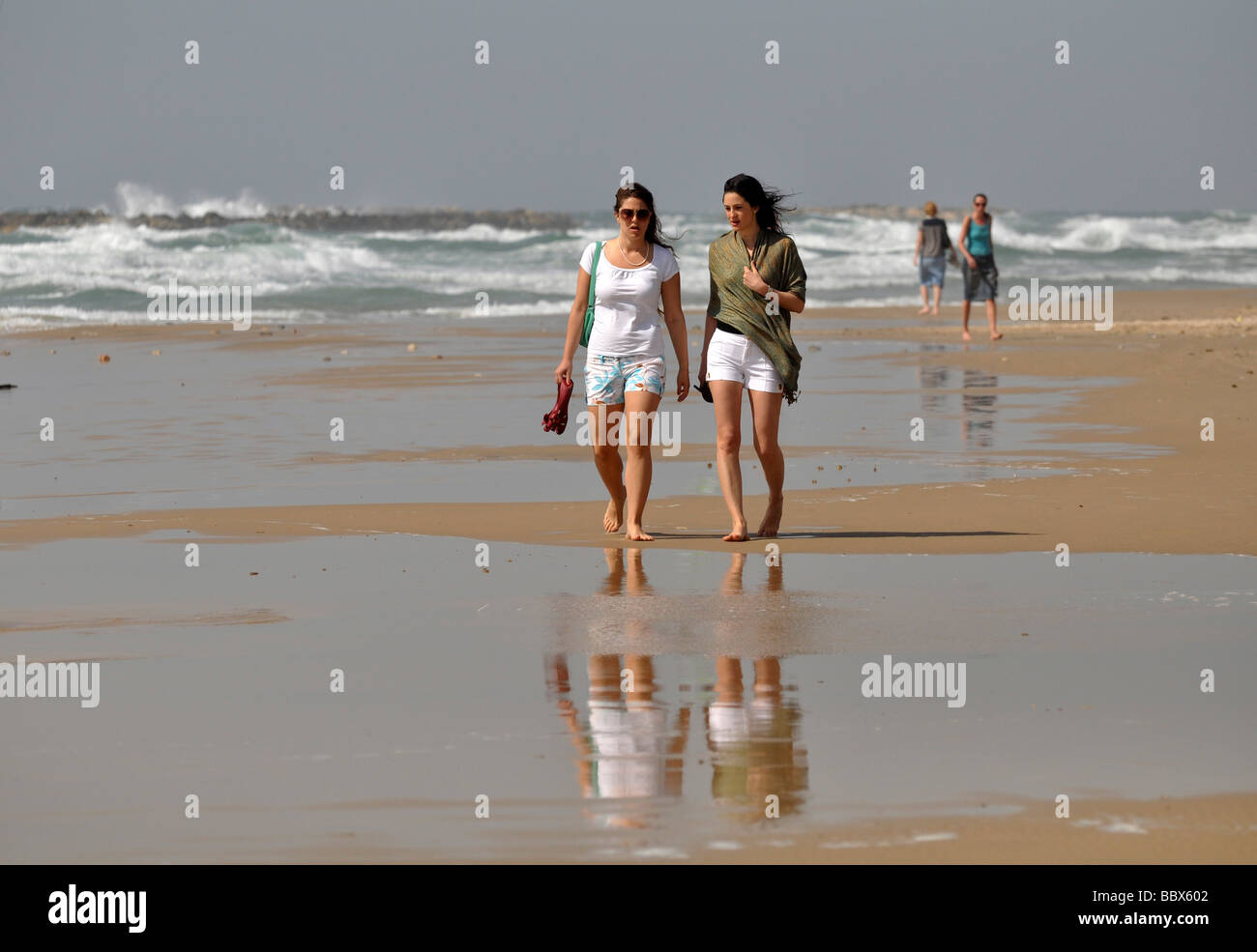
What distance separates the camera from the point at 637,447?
9.06 m

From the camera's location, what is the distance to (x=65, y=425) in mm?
14367

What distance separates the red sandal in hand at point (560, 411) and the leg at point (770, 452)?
94 centimetres

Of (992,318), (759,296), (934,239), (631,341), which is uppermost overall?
(934,239)

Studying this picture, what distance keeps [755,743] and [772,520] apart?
3.92m

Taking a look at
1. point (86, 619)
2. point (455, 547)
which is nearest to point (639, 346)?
point (455, 547)

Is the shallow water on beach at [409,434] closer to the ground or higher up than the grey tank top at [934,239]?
closer to the ground

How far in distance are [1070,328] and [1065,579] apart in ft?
57.7

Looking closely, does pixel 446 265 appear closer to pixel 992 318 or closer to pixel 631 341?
pixel 992 318

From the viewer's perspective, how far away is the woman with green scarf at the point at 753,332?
9070mm

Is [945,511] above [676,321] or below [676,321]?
below

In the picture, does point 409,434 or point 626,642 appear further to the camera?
point 409,434

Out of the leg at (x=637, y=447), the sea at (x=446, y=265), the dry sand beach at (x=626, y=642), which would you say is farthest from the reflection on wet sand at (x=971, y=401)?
the sea at (x=446, y=265)

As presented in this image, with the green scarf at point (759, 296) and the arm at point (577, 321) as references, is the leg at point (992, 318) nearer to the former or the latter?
the green scarf at point (759, 296)

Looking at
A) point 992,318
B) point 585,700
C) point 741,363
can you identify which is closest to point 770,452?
point 741,363
